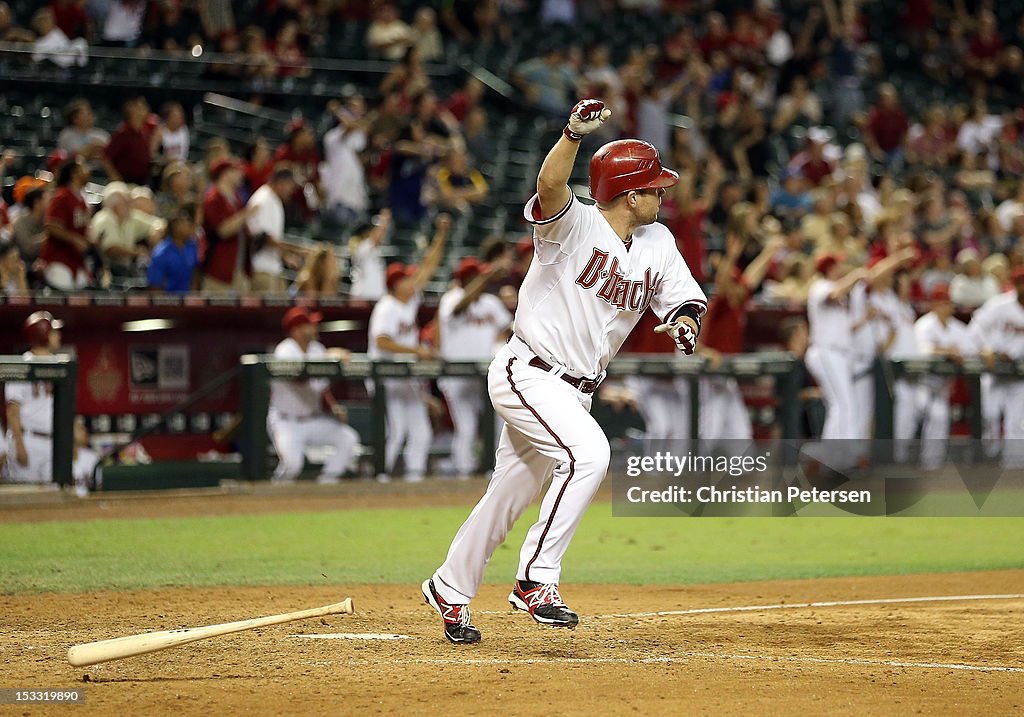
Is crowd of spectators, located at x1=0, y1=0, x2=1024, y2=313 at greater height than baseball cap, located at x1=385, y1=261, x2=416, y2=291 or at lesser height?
greater

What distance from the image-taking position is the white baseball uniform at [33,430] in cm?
1088

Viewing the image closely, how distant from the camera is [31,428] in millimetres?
10977

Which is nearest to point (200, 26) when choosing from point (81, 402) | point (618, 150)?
point (81, 402)

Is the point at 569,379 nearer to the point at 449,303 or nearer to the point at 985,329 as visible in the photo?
the point at 449,303

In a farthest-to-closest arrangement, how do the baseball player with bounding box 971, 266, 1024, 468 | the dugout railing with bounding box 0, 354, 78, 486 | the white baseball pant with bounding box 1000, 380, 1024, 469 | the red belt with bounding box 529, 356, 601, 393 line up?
the baseball player with bounding box 971, 266, 1024, 468 → the white baseball pant with bounding box 1000, 380, 1024, 469 → the dugout railing with bounding box 0, 354, 78, 486 → the red belt with bounding box 529, 356, 601, 393

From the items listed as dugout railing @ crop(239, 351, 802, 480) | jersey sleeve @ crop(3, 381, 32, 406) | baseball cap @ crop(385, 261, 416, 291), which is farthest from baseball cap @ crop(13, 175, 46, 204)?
baseball cap @ crop(385, 261, 416, 291)

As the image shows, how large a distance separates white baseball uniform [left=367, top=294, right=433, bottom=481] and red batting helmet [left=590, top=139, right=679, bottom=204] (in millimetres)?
6599

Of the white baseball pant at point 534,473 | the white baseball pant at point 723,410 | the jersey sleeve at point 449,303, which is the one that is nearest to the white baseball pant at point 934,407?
the white baseball pant at point 723,410

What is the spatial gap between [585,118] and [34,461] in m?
7.20

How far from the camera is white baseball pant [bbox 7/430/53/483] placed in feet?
35.8

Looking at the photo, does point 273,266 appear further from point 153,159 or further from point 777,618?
point 777,618

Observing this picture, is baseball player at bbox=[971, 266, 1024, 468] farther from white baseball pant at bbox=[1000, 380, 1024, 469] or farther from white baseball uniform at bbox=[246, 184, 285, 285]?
white baseball uniform at bbox=[246, 184, 285, 285]

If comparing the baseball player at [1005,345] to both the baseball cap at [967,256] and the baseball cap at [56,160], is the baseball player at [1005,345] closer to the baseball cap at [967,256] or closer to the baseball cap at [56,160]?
the baseball cap at [967,256]

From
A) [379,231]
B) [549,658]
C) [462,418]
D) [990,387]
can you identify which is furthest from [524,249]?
[549,658]
